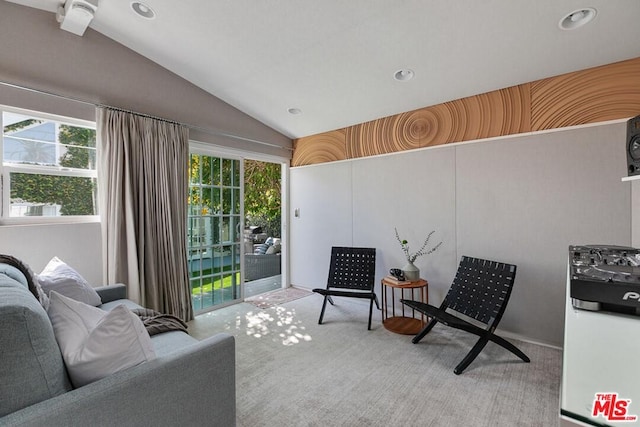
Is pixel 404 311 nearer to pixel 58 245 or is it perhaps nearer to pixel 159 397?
pixel 159 397

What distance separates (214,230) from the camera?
376 centimetres

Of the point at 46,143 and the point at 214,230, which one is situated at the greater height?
the point at 46,143

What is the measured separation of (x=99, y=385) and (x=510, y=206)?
3.31 meters

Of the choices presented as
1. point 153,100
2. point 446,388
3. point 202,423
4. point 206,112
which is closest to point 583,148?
point 446,388

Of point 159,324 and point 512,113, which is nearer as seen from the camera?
point 159,324

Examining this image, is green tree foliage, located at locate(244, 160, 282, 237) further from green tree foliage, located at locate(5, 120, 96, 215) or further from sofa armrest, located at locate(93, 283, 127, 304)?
sofa armrest, located at locate(93, 283, 127, 304)

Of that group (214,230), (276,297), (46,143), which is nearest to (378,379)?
(276,297)

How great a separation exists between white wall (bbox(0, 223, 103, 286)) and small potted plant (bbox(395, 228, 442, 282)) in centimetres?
309

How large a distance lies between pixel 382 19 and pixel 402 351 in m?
2.79

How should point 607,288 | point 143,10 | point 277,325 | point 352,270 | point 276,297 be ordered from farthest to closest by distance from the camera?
point 276,297 < point 352,270 < point 277,325 < point 143,10 < point 607,288

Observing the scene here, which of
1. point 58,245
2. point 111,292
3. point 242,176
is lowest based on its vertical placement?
point 111,292

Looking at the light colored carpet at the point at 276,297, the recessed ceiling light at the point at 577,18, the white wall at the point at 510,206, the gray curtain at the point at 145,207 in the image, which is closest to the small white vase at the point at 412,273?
the white wall at the point at 510,206

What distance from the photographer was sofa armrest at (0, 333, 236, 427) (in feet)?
3.02

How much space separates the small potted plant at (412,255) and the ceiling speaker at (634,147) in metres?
2.13
